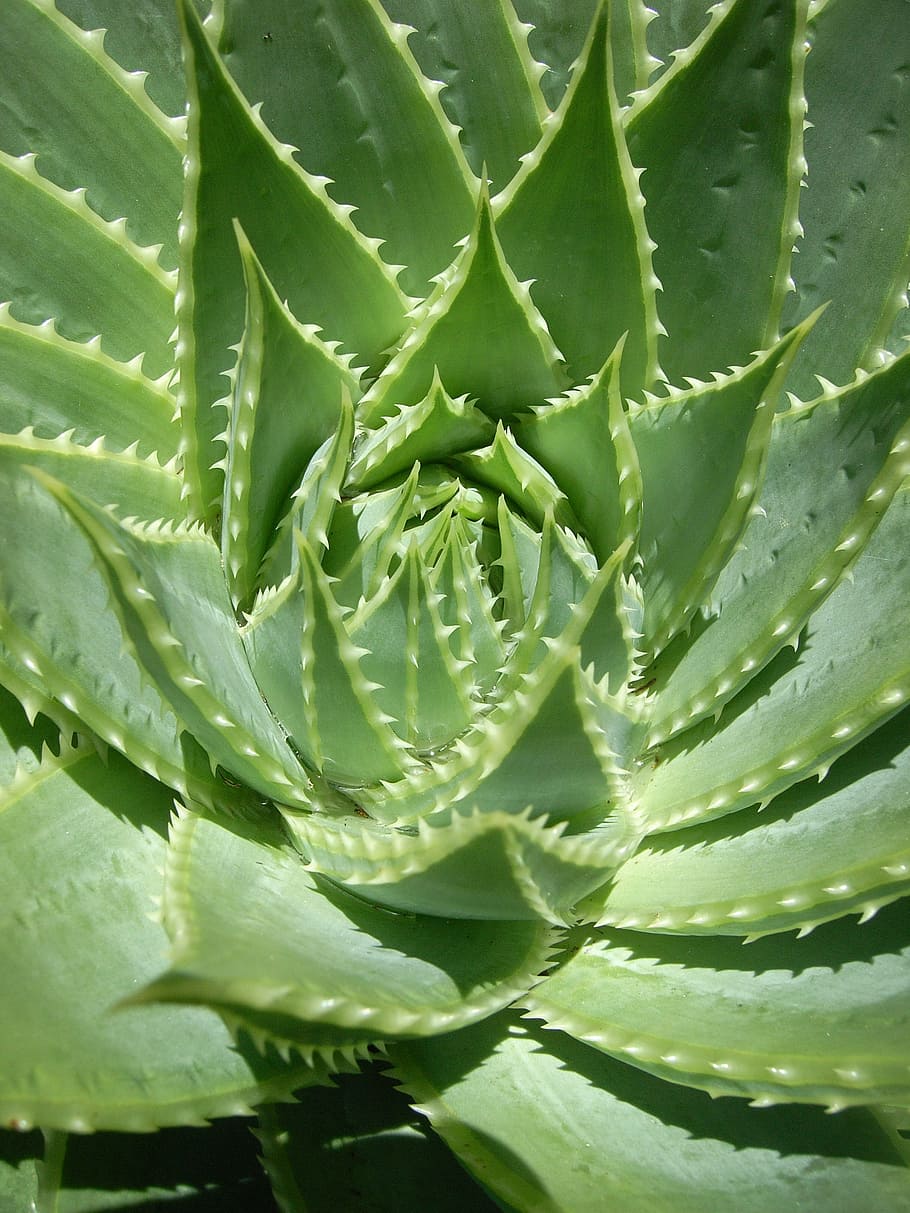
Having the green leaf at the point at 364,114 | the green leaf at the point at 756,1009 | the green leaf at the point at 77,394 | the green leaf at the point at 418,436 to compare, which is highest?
the green leaf at the point at 364,114

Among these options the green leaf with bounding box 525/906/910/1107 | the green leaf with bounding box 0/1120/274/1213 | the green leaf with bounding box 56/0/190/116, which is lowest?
the green leaf with bounding box 0/1120/274/1213

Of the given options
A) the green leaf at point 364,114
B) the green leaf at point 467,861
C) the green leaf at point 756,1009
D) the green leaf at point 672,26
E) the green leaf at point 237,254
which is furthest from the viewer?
the green leaf at point 672,26

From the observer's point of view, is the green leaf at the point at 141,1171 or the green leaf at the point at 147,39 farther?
the green leaf at the point at 147,39

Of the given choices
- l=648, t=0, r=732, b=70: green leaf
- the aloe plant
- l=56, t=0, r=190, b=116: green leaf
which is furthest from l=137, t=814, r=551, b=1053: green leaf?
l=648, t=0, r=732, b=70: green leaf

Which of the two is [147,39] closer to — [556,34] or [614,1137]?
[556,34]

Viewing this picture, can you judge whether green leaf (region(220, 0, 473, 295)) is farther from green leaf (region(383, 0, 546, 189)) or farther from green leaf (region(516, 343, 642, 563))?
green leaf (region(516, 343, 642, 563))

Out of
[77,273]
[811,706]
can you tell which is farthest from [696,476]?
[77,273]

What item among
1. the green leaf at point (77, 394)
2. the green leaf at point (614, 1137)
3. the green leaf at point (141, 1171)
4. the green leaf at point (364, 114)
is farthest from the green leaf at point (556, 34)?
the green leaf at point (141, 1171)

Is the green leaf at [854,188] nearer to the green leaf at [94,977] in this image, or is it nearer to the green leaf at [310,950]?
the green leaf at [310,950]
